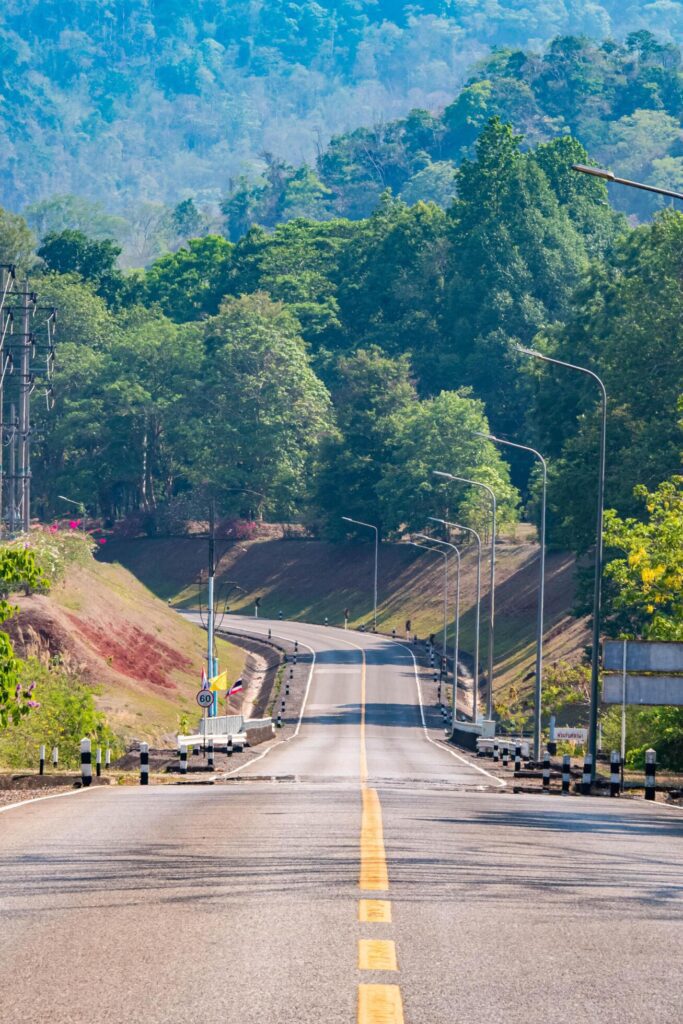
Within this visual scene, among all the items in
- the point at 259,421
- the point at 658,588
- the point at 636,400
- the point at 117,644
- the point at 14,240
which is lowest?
the point at 117,644

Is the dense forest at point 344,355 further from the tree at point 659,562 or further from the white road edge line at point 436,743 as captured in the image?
the tree at point 659,562

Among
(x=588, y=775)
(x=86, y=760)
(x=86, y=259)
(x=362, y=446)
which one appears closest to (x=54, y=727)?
(x=588, y=775)

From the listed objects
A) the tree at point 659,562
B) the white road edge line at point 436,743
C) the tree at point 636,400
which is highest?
the tree at point 636,400

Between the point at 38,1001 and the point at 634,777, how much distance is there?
2900 centimetres

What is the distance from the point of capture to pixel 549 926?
9750mm

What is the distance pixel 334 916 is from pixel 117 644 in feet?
227

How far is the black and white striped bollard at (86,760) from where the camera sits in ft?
80.7

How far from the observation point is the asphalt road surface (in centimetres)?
759

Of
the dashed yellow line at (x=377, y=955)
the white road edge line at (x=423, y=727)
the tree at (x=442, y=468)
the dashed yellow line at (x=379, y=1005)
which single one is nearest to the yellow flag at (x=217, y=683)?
the white road edge line at (x=423, y=727)

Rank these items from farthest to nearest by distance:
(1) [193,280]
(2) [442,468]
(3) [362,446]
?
(1) [193,280] → (3) [362,446] → (2) [442,468]

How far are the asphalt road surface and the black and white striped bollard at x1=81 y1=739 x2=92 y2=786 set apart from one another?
4494mm

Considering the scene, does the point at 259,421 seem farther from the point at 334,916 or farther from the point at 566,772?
the point at 334,916

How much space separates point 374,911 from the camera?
400 inches

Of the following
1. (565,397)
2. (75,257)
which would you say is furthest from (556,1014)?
(75,257)
